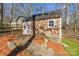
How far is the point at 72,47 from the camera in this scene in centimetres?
363

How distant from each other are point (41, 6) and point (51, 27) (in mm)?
317

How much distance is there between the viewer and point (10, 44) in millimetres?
3619

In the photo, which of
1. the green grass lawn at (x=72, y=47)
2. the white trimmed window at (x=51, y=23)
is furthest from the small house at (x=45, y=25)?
the green grass lawn at (x=72, y=47)

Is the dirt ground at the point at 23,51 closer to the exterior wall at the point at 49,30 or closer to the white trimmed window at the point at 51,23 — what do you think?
the exterior wall at the point at 49,30

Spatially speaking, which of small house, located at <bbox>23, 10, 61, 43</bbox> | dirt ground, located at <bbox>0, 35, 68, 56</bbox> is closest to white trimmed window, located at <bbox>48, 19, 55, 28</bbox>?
small house, located at <bbox>23, 10, 61, 43</bbox>

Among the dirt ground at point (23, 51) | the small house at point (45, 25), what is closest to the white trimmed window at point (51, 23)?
the small house at point (45, 25)

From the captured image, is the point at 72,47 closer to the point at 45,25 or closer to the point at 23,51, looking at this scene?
the point at 45,25

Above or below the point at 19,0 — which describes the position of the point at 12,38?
below

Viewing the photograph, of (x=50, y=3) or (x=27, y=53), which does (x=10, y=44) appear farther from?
(x=50, y=3)

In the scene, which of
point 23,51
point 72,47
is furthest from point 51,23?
point 23,51

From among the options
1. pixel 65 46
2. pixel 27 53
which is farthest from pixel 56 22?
pixel 27 53

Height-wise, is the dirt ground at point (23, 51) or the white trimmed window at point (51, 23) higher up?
the white trimmed window at point (51, 23)

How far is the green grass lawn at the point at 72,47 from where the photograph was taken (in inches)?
142

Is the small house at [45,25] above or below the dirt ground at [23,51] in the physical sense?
above
